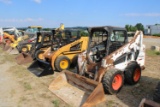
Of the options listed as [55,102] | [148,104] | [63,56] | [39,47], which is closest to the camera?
[148,104]

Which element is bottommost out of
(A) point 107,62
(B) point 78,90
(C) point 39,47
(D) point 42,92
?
(D) point 42,92

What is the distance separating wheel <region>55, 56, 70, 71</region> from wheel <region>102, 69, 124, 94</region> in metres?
3.51

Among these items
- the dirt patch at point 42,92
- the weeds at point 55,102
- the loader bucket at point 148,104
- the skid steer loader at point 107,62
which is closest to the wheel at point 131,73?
the skid steer loader at point 107,62

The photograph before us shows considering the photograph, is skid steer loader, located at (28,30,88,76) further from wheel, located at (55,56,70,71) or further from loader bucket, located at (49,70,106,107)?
loader bucket, located at (49,70,106,107)

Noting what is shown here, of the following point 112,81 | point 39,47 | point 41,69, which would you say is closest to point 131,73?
point 112,81

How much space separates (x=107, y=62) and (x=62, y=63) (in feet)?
Answer: 11.7

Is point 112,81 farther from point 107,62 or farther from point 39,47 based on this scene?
point 39,47

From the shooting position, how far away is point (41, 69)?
8719 millimetres

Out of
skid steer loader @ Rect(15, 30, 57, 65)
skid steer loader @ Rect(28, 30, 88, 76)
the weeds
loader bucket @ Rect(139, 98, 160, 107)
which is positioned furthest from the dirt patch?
skid steer loader @ Rect(15, 30, 57, 65)

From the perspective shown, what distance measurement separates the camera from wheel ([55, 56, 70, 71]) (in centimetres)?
852

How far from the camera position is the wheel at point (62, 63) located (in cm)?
852

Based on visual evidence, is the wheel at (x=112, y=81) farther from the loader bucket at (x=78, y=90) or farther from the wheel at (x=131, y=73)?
the wheel at (x=131, y=73)

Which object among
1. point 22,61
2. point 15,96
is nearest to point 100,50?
point 15,96

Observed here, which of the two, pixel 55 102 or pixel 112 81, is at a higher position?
pixel 112 81
